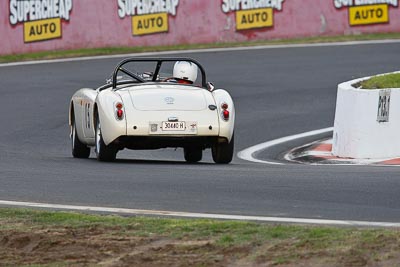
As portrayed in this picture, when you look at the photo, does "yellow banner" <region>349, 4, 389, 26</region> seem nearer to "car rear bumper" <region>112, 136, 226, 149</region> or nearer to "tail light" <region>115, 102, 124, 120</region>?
"car rear bumper" <region>112, 136, 226, 149</region>

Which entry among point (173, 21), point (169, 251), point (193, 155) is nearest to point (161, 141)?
point (193, 155)

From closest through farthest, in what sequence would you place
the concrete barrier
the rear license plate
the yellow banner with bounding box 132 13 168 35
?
the rear license plate
the concrete barrier
the yellow banner with bounding box 132 13 168 35

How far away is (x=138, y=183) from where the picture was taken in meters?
10.4

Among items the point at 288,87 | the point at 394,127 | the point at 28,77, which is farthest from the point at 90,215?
the point at 28,77

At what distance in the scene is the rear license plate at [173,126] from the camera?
41.7ft

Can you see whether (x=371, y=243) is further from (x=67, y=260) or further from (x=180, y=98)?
(x=180, y=98)

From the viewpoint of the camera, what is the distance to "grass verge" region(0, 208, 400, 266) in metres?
6.75

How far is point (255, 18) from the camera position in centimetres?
2977

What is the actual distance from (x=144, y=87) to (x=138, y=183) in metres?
3.06

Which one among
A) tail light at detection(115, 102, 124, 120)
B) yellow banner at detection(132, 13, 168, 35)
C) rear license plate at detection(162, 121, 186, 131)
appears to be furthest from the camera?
yellow banner at detection(132, 13, 168, 35)

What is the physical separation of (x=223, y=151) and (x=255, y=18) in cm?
1683

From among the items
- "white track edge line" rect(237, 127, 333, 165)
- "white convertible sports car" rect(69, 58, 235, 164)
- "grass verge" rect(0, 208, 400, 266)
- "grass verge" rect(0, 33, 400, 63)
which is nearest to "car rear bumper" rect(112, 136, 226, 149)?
"white convertible sports car" rect(69, 58, 235, 164)

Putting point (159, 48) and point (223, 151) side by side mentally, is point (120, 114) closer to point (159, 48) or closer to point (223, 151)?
point (223, 151)

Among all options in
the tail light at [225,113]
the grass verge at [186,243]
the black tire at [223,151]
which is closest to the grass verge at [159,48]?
the black tire at [223,151]
